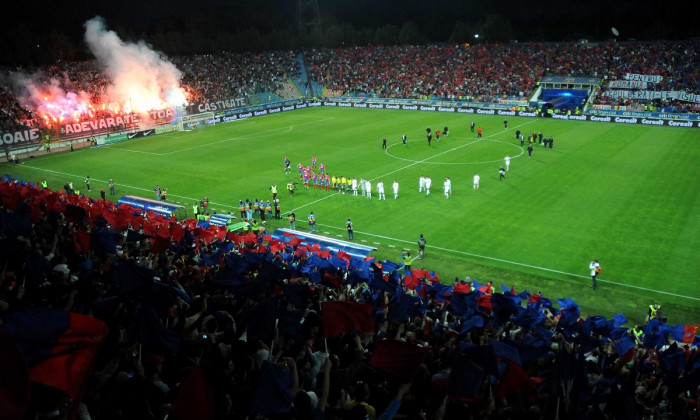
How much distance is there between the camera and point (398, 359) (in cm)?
703

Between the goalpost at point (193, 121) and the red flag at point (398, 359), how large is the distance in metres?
58.4

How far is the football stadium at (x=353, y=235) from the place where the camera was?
22.0ft

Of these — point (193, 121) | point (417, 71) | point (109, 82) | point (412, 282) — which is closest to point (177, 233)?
point (412, 282)

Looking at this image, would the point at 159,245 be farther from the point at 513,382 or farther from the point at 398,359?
the point at 513,382

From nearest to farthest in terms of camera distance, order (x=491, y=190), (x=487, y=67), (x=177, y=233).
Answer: (x=177, y=233), (x=491, y=190), (x=487, y=67)

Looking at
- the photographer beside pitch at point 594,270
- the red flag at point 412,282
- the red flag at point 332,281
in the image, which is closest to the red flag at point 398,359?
the red flag at point 332,281

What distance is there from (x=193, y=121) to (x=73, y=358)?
6018 cm

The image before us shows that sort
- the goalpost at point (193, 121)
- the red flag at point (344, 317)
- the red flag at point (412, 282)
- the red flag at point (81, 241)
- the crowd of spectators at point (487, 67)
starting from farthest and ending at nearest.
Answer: the crowd of spectators at point (487, 67) < the goalpost at point (193, 121) < the red flag at point (412, 282) < the red flag at point (81, 241) < the red flag at point (344, 317)

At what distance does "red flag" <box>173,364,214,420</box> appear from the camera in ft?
18.5

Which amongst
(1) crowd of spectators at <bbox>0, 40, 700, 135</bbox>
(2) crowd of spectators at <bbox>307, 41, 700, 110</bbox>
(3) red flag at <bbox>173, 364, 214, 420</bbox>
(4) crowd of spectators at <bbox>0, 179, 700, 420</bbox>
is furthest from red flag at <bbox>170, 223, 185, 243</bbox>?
(2) crowd of spectators at <bbox>307, 41, 700, 110</bbox>

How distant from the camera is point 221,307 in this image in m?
10.6

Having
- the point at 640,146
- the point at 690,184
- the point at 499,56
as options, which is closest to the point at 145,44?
the point at 499,56

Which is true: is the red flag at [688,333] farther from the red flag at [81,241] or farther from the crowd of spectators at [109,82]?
the crowd of spectators at [109,82]

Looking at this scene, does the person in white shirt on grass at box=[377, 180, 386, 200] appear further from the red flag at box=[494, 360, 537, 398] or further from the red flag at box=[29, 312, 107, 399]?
the red flag at box=[29, 312, 107, 399]
